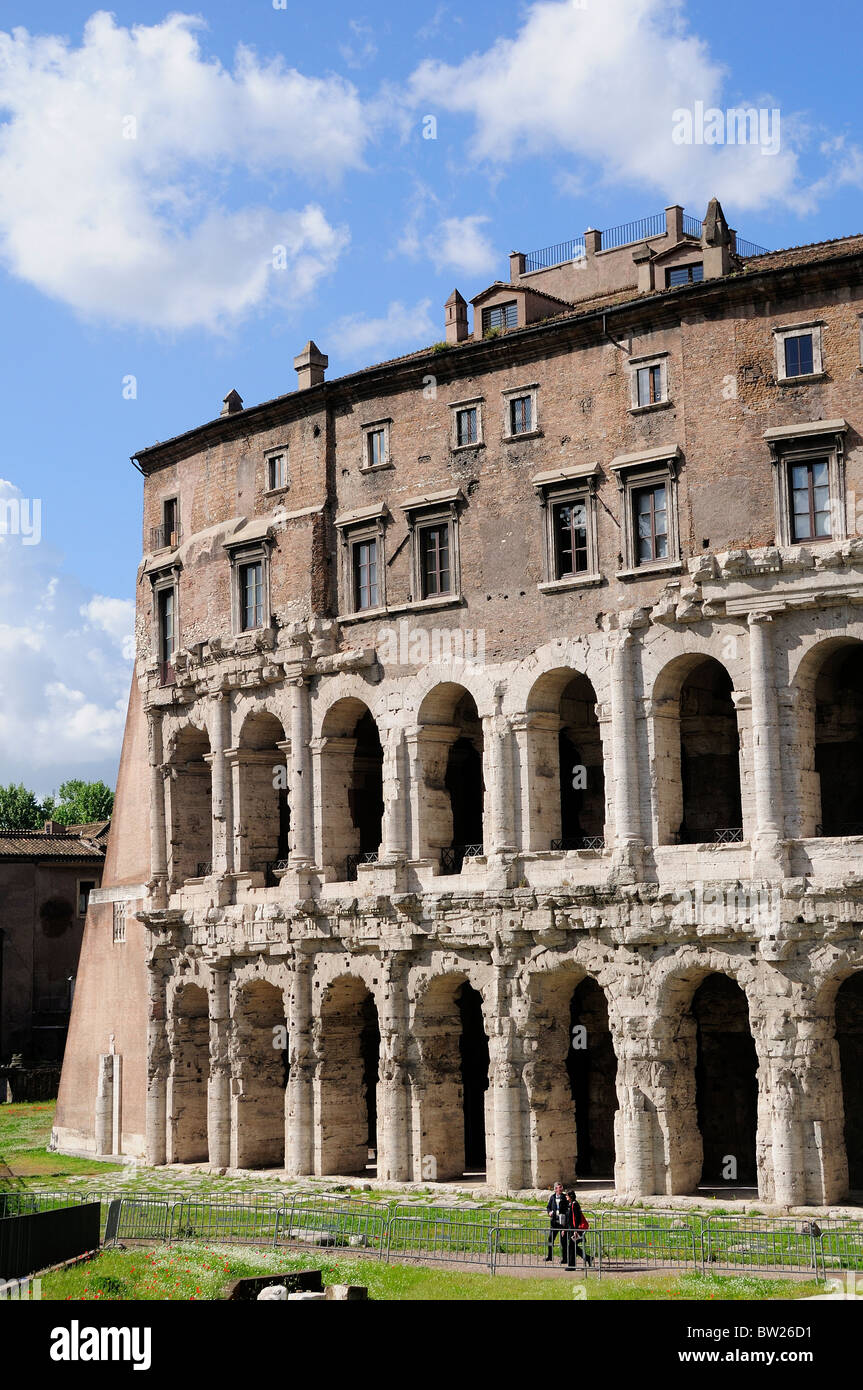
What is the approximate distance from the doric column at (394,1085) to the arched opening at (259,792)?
18.3 ft

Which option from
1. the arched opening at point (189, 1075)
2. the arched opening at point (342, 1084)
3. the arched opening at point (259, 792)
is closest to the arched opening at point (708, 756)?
the arched opening at point (342, 1084)

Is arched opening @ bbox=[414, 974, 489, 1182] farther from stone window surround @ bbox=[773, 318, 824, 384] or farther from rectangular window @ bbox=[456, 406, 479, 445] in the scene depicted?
stone window surround @ bbox=[773, 318, 824, 384]

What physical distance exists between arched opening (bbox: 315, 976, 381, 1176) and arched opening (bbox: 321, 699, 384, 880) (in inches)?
111

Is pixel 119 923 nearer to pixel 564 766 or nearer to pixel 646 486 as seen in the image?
pixel 564 766

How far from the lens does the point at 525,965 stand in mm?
33969

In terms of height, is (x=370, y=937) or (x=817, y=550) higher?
(x=817, y=550)

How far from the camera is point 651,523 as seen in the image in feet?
110

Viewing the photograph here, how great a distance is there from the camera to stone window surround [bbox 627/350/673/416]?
3369 cm

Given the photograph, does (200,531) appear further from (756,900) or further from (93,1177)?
(756,900)

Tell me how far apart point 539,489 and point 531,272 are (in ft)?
38.1

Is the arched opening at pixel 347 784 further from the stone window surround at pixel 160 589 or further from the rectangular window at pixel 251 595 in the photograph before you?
the stone window surround at pixel 160 589

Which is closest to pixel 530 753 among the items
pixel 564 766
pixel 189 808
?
pixel 564 766

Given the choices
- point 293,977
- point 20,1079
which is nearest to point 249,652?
point 293,977

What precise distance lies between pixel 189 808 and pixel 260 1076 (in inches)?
290
